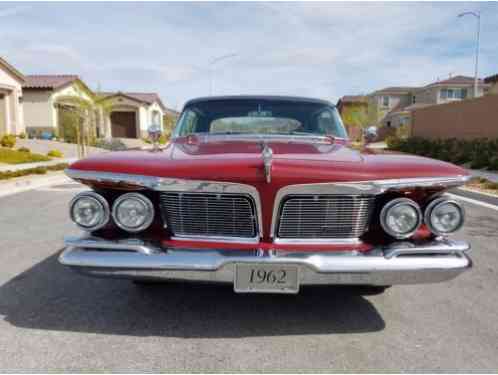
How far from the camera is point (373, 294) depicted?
3295 millimetres

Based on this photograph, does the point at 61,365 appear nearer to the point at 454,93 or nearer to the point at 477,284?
the point at 477,284

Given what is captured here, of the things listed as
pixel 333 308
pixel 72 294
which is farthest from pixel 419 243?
pixel 72 294

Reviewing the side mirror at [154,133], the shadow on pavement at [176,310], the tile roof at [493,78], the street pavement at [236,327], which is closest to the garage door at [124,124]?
the tile roof at [493,78]

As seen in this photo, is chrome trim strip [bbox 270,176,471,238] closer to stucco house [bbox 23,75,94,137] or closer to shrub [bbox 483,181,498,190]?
shrub [bbox 483,181,498,190]

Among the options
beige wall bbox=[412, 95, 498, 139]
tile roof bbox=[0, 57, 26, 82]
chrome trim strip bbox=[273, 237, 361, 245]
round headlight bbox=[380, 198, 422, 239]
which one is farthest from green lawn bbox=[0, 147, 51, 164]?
beige wall bbox=[412, 95, 498, 139]

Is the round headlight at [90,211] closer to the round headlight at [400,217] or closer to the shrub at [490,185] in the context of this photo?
the round headlight at [400,217]

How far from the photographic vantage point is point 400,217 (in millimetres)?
2484

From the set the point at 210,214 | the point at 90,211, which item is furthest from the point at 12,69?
the point at 210,214

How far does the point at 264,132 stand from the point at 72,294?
6.87ft

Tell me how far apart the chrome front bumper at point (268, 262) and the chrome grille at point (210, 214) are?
0.18 meters

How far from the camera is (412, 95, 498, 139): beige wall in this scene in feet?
44.5

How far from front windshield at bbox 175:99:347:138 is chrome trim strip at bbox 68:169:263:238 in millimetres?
1673

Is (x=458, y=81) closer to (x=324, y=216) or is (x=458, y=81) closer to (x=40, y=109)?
(x=40, y=109)

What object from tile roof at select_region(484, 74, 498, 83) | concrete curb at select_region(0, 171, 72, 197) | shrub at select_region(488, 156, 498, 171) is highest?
tile roof at select_region(484, 74, 498, 83)
